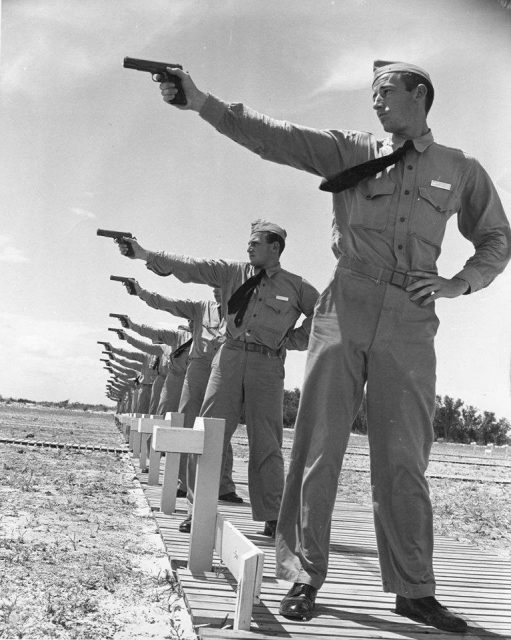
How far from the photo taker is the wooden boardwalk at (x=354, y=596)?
3.03 metres

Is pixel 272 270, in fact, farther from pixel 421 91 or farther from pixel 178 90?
pixel 178 90

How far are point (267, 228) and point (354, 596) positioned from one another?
282 centimetres

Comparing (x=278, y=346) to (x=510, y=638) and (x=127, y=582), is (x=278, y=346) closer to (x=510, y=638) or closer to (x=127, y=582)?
(x=127, y=582)

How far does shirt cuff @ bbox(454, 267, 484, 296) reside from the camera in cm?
352

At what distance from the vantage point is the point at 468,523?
8.40 metres

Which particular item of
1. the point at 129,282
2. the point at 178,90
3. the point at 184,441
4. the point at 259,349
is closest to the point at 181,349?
the point at 129,282

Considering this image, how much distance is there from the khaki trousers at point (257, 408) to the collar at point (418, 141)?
8.01 ft

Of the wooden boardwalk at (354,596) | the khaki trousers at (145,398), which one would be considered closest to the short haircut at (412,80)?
the wooden boardwalk at (354,596)

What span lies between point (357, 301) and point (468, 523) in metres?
5.67

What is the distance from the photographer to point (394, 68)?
3.45m

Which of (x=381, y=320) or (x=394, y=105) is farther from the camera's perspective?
(x=394, y=105)

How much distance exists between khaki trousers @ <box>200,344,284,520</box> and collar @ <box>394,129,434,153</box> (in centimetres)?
244

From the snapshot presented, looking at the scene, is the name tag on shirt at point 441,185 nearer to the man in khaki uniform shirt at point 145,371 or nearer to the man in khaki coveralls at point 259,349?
the man in khaki coveralls at point 259,349

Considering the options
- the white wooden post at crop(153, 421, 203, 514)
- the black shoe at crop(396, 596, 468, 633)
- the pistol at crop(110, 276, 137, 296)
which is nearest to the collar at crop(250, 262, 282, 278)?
the white wooden post at crop(153, 421, 203, 514)
